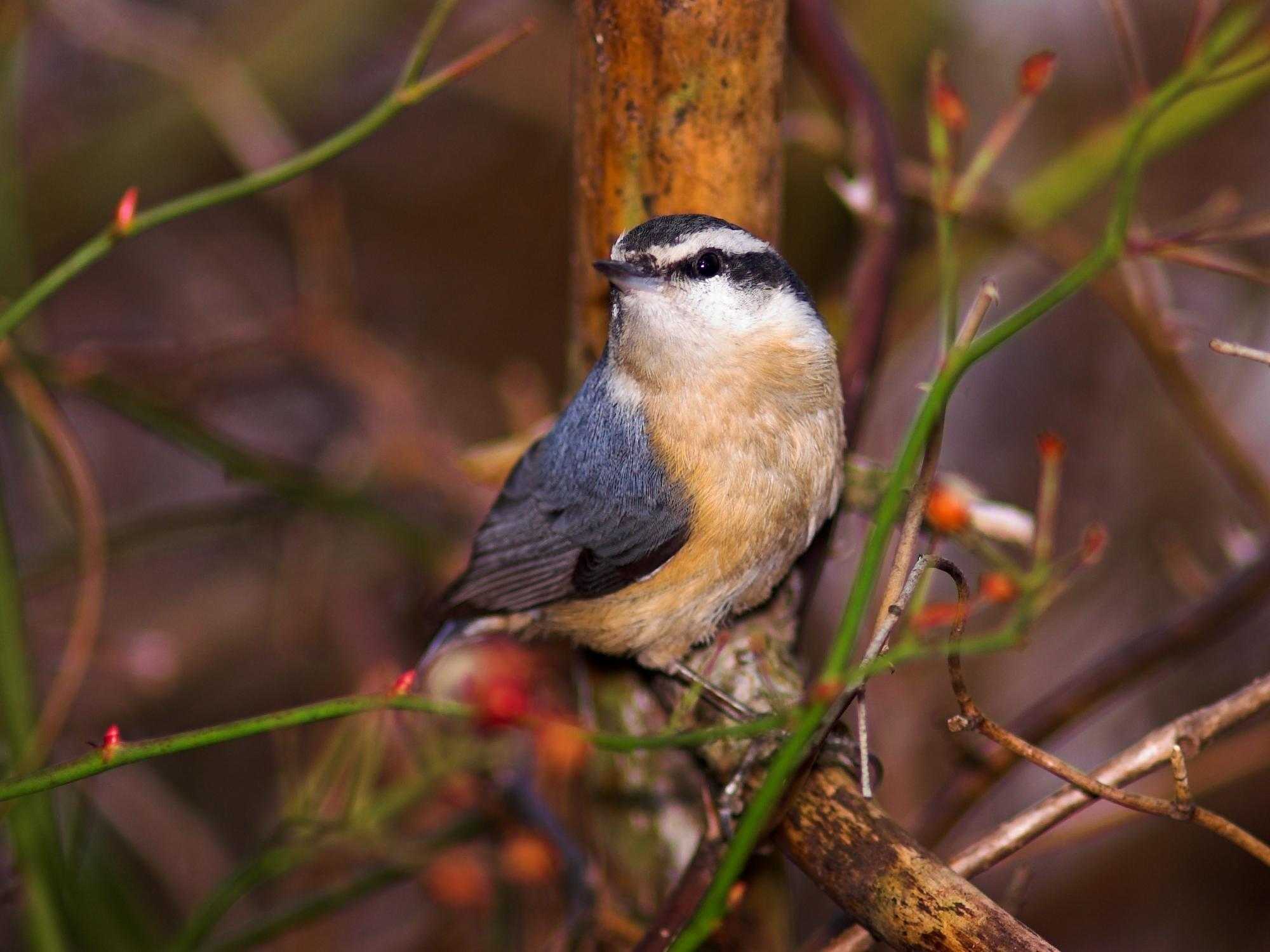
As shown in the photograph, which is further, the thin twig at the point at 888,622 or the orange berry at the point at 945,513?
the orange berry at the point at 945,513

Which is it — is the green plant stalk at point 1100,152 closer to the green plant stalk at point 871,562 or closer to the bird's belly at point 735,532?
the bird's belly at point 735,532

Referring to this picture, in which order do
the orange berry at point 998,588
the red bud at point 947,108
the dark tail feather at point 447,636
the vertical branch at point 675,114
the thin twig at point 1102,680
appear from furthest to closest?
the dark tail feather at point 447,636, the thin twig at point 1102,680, the vertical branch at point 675,114, the red bud at point 947,108, the orange berry at point 998,588

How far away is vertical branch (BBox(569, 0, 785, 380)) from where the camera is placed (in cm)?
203

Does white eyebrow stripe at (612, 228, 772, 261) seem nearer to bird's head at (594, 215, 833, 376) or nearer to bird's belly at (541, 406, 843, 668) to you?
bird's head at (594, 215, 833, 376)

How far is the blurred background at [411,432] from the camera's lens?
9.61 ft

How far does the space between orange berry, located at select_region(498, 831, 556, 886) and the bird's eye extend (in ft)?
3.84

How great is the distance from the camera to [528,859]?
7.86ft

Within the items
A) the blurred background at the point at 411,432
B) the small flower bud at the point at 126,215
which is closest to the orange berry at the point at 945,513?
the blurred background at the point at 411,432

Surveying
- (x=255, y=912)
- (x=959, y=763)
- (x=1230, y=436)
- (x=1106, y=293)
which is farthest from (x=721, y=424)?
(x=255, y=912)

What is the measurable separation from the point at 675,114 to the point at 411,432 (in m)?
1.77

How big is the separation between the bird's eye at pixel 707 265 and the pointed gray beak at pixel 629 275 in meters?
A: 0.07

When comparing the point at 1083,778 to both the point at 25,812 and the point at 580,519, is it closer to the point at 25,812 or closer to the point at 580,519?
the point at 580,519

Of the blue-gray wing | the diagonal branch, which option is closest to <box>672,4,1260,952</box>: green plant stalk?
the diagonal branch

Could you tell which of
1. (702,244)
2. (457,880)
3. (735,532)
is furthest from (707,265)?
(457,880)
